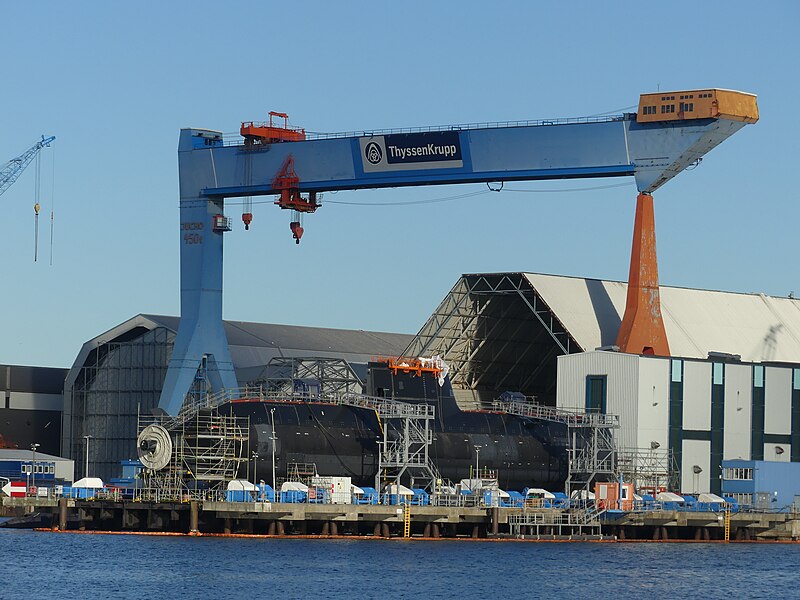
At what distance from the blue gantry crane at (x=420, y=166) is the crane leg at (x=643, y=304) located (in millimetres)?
62

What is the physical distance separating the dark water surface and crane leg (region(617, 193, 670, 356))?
16001mm

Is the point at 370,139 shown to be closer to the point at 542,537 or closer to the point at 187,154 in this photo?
the point at 187,154

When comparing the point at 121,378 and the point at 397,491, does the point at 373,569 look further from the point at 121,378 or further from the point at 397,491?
the point at 121,378

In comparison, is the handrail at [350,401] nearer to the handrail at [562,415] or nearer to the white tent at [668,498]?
the handrail at [562,415]

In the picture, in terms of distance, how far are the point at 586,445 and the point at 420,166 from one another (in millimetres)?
20258

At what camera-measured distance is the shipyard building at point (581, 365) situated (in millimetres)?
112938

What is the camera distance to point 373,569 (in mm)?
82625

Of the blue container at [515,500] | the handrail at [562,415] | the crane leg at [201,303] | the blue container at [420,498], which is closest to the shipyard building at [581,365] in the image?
the handrail at [562,415]

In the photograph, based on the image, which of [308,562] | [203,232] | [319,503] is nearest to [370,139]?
[203,232]

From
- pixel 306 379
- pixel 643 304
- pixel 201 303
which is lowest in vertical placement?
pixel 306 379

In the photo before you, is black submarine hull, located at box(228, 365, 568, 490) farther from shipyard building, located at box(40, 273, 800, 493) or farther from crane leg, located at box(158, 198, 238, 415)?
crane leg, located at box(158, 198, 238, 415)

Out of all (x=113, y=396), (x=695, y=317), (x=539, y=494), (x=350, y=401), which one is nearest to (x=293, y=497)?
(x=350, y=401)

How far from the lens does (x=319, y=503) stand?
95.5m

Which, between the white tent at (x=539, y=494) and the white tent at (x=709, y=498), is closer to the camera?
the white tent at (x=539, y=494)
